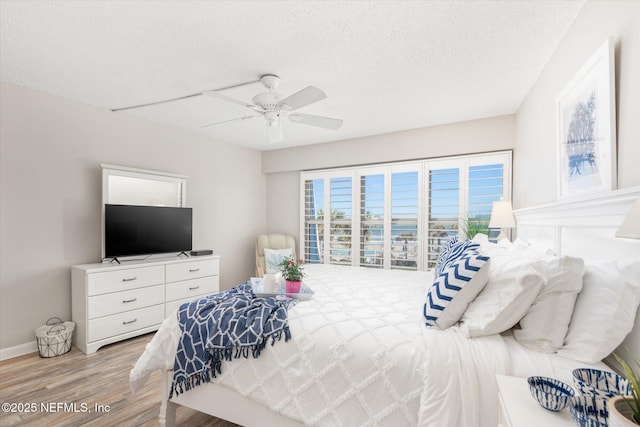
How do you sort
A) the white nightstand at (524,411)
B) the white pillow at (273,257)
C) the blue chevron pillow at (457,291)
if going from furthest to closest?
1. the white pillow at (273,257)
2. the blue chevron pillow at (457,291)
3. the white nightstand at (524,411)

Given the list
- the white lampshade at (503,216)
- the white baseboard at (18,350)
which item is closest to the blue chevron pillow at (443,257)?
the white lampshade at (503,216)

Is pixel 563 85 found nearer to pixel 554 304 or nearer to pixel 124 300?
pixel 554 304

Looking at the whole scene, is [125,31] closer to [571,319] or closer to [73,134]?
[73,134]

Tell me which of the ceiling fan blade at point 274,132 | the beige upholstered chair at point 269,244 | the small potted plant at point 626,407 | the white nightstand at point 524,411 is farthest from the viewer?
the beige upholstered chair at point 269,244

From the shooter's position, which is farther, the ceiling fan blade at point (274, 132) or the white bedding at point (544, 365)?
the ceiling fan blade at point (274, 132)

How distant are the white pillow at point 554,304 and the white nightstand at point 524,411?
346 mm

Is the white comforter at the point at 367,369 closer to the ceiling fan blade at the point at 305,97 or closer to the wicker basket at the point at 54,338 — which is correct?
the ceiling fan blade at the point at 305,97

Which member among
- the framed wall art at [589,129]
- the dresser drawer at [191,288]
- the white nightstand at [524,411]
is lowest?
the dresser drawer at [191,288]

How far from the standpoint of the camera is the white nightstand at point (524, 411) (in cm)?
85

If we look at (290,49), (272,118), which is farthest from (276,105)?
(290,49)

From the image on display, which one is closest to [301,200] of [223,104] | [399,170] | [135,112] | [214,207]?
[214,207]

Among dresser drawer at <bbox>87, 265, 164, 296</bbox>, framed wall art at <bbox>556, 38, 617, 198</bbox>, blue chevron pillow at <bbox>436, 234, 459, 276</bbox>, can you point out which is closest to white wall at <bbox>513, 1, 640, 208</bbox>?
framed wall art at <bbox>556, 38, 617, 198</bbox>

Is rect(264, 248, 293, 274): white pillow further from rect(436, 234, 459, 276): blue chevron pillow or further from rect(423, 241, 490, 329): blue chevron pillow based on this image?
rect(423, 241, 490, 329): blue chevron pillow

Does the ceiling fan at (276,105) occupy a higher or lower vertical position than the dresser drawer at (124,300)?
higher
